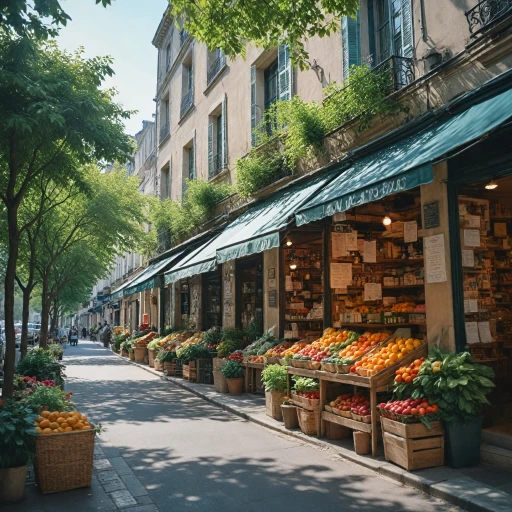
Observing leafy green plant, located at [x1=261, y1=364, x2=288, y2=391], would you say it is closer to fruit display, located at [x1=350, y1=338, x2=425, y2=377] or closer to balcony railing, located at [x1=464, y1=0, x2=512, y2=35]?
fruit display, located at [x1=350, y1=338, x2=425, y2=377]

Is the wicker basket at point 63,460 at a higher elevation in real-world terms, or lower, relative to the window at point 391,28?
lower

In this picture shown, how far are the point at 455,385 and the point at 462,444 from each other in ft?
2.30

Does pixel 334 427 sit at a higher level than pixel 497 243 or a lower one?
lower

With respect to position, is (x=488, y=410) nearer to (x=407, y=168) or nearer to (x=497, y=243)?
(x=497, y=243)

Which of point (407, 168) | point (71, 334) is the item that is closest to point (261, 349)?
point (407, 168)

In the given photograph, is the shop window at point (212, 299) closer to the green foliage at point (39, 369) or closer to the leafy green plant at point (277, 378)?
the green foliage at point (39, 369)

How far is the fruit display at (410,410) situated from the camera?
587 cm

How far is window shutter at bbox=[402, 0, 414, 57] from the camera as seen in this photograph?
27.7ft

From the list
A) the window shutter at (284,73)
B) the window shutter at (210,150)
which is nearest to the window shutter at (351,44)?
the window shutter at (284,73)

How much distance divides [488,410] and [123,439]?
5373 millimetres

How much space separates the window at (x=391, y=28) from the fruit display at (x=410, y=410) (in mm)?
5655

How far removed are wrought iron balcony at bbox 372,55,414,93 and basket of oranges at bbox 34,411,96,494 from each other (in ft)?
23.0

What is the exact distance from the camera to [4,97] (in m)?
7.44

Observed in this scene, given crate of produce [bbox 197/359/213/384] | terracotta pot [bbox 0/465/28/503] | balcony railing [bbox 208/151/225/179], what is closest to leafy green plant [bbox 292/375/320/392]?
terracotta pot [bbox 0/465/28/503]
